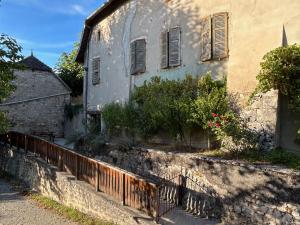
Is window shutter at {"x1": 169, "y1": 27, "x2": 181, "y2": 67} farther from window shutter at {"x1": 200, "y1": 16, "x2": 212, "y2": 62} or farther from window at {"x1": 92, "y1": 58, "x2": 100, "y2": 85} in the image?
window at {"x1": 92, "y1": 58, "x2": 100, "y2": 85}

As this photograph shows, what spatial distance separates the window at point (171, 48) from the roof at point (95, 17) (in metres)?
3.52

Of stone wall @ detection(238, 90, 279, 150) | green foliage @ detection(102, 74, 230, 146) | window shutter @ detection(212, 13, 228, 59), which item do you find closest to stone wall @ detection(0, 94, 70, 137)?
green foliage @ detection(102, 74, 230, 146)

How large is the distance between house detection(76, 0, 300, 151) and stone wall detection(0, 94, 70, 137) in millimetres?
6485

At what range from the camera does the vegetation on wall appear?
8320 mm

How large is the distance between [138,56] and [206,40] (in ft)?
12.5

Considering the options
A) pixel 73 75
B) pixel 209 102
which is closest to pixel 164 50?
pixel 209 102

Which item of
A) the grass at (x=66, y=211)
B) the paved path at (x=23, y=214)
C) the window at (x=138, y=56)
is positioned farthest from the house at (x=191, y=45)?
the paved path at (x=23, y=214)

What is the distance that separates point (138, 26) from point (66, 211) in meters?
7.53

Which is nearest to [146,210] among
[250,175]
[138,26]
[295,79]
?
[250,175]

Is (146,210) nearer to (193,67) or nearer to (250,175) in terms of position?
(250,175)

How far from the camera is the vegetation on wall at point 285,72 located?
8.32 m

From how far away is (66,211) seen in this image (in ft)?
36.4

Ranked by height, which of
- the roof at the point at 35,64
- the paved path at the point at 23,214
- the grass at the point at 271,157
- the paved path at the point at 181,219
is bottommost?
the paved path at the point at 23,214

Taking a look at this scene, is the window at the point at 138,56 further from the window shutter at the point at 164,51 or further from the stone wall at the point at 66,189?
the stone wall at the point at 66,189
